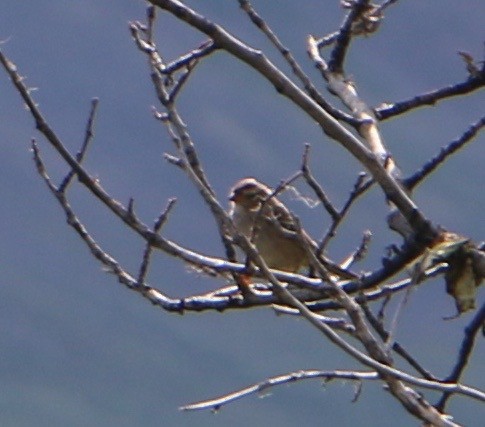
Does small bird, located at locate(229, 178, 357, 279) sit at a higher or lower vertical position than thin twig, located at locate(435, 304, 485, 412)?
higher

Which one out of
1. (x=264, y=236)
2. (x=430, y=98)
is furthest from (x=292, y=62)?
(x=264, y=236)

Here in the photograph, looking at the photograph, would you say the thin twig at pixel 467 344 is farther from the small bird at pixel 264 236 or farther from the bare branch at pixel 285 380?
the small bird at pixel 264 236

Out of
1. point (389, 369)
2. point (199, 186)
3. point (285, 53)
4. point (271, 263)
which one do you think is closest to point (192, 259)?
point (199, 186)

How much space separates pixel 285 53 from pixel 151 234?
1.57 feet

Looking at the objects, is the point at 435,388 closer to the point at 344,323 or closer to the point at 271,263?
the point at 344,323

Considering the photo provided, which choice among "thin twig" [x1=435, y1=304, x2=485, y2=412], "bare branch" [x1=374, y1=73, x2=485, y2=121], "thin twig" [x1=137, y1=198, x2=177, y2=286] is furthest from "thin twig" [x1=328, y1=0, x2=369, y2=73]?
"thin twig" [x1=435, y1=304, x2=485, y2=412]

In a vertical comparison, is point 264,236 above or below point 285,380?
above

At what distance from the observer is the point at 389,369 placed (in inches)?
76.7

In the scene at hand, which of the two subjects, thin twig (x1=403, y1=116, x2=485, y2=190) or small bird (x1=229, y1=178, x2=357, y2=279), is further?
small bird (x1=229, y1=178, x2=357, y2=279)

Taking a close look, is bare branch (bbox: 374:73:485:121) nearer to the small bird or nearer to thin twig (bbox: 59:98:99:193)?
thin twig (bbox: 59:98:99:193)

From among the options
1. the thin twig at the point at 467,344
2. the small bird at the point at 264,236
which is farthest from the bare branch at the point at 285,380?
the small bird at the point at 264,236

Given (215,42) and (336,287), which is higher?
(215,42)

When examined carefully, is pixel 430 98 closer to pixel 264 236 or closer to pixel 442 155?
pixel 442 155

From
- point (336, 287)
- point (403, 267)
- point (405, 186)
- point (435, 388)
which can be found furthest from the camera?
point (405, 186)
